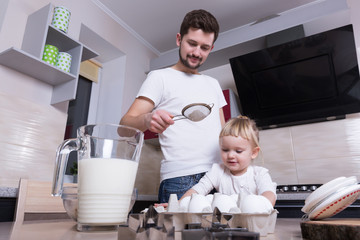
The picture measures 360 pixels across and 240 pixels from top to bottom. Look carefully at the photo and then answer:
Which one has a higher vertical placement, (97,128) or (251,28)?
(251,28)

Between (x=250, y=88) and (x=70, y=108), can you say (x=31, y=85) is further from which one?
(x=250, y=88)

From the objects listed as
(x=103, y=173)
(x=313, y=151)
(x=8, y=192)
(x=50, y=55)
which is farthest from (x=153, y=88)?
(x=313, y=151)

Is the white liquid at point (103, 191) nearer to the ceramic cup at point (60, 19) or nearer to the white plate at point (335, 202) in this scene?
the white plate at point (335, 202)

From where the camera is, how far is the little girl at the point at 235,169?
843 millimetres

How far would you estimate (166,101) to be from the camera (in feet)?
3.32

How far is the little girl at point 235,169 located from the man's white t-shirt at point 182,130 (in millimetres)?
61

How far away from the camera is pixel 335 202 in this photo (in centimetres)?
39

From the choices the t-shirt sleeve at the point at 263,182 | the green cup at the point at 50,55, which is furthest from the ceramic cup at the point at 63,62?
the t-shirt sleeve at the point at 263,182

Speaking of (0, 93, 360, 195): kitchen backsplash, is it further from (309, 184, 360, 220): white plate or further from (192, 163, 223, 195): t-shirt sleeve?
(309, 184, 360, 220): white plate

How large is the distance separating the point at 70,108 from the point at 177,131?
1592 mm

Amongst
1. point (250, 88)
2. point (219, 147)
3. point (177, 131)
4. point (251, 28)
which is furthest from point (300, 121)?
point (177, 131)

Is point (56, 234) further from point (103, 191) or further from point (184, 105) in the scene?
point (184, 105)

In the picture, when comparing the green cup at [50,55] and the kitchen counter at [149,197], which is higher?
the green cup at [50,55]

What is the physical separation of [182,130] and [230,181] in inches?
10.2
